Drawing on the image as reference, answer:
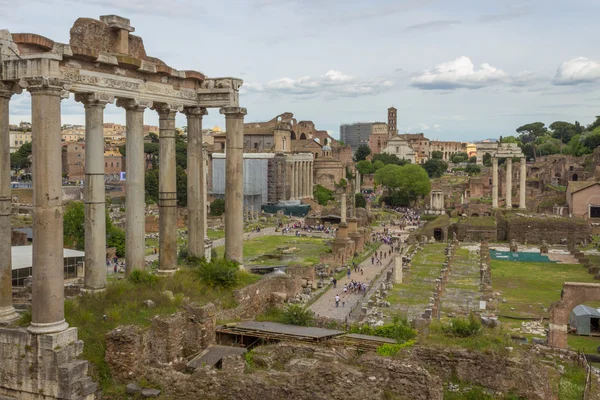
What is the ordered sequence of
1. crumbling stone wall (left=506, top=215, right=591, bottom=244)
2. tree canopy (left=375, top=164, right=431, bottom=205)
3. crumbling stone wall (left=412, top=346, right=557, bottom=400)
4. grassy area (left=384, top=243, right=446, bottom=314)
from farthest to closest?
tree canopy (left=375, top=164, right=431, bottom=205) → crumbling stone wall (left=506, top=215, right=591, bottom=244) → grassy area (left=384, top=243, right=446, bottom=314) → crumbling stone wall (left=412, top=346, right=557, bottom=400)

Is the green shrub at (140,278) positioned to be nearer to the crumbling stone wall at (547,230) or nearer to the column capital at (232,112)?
the column capital at (232,112)

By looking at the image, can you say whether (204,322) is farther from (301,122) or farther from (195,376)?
(301,122)

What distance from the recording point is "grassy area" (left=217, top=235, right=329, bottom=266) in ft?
148

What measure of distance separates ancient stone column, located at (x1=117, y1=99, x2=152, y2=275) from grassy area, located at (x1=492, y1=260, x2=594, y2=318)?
17.4 m

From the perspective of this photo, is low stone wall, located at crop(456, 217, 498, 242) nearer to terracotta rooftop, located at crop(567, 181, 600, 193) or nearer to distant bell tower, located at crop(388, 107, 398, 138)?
terracotta rooftop, located at crop(567, 181, 600, 193)

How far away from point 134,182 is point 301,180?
7928 cm

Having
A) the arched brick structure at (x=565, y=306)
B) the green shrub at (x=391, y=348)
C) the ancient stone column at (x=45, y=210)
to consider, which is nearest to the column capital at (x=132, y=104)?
the ancient stone column at (x=45, y=210)

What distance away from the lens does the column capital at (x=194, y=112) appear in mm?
18125

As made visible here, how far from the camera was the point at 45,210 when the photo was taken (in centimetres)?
1170

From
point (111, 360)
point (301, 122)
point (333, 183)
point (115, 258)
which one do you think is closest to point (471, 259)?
point (115, 258)

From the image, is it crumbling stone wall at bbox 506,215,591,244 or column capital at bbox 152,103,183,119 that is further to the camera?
crumbling stone wall at bbox 506,215,591,244

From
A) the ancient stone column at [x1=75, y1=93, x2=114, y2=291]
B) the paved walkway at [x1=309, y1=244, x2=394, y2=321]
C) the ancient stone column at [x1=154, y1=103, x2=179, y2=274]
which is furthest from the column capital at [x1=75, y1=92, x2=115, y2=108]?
the paved walkway at [x1=309, y1=244, x2=394, y2=321]

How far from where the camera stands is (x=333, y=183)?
351 ft

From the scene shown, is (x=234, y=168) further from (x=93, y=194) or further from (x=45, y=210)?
(x=45, y=210)
